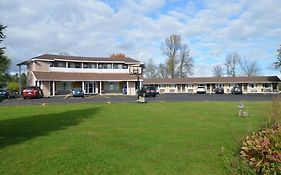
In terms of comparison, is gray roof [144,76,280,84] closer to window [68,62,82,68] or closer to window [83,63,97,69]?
window [83,63,97,69]

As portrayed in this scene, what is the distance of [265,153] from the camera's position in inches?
252

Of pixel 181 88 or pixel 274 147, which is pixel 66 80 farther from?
pixel 274 147

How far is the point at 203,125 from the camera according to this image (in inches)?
539

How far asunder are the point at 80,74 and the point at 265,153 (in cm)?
5469

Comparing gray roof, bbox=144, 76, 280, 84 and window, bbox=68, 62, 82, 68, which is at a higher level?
window, bbox=68, 62, 82, 68

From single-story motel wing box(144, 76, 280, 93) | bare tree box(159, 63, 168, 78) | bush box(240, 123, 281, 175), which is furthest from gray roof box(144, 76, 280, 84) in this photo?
bush box(240, 123, 281, 175)

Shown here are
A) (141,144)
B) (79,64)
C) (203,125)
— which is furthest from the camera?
(79,64)

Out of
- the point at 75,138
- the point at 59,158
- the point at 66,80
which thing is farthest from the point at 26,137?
the point at 66,80

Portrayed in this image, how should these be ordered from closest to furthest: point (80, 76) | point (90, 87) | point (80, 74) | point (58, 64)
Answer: point (80, 76) → point (58, 64) → point (80, 74) → point (90, 87)

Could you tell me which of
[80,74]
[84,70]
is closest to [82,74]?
[80,74]

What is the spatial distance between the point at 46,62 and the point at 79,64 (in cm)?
701

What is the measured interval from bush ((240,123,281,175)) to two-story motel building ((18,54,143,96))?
45789mm

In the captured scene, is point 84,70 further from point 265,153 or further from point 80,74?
point 265,153

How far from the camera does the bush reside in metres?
6.11
